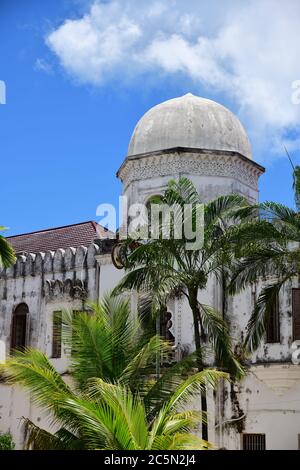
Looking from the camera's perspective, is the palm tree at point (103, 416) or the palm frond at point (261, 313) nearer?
the palm tree at point (103, 416)

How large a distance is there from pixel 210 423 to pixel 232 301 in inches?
141

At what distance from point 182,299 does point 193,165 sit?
14.1ft

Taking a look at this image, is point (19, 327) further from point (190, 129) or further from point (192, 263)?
point (192, 263)

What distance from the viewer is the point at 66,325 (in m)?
14.9

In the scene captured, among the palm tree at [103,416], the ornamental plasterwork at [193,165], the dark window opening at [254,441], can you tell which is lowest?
the dark window opening at [254,441]

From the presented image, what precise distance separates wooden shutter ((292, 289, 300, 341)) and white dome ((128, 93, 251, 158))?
213 inches

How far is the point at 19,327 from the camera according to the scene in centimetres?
2633

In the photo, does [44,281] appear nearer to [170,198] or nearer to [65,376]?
[65,376]

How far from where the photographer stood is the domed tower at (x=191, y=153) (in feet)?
77.9

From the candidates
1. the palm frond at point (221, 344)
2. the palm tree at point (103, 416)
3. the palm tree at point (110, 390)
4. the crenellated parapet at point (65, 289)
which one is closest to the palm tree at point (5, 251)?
the palm tree at point (110, 390)

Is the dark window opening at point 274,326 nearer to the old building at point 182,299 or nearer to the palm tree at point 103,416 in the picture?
the old building at point 182,299

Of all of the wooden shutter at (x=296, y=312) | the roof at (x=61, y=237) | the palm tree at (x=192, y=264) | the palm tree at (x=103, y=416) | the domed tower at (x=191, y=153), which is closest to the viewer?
the palm tree at (x=103, y=416)

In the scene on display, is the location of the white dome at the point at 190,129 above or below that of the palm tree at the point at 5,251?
above

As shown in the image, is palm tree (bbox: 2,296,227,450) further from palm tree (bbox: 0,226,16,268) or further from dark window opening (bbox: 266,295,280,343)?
dark window opening (bbox: 266,295,280,343)
